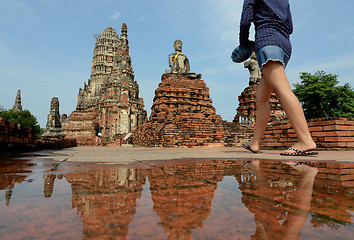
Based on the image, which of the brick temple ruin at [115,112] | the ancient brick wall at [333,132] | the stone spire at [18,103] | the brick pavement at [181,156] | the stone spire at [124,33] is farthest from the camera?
the stone spire at [18,103]

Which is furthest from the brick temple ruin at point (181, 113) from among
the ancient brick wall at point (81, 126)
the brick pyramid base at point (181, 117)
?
the ancient brick wall at point (81, 126)

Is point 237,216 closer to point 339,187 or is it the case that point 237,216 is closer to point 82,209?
point 82,209

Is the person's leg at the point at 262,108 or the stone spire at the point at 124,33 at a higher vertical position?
the stone spire at the point at 124,33

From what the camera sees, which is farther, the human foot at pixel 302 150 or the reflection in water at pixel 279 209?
the human foot at pixel 302 150

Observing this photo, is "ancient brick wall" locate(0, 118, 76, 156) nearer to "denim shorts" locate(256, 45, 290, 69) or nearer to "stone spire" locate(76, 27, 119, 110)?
"denim shorts" locate(256, 45, 290, 69)

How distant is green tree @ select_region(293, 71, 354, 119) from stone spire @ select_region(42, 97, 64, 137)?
68.0 ft

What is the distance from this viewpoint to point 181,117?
10016 mm

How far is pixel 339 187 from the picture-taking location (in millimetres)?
900

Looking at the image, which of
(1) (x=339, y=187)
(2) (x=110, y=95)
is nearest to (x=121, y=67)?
(2) (x=110, y=95)

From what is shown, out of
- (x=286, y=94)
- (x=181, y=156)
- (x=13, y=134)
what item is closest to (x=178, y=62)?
(x=13, y=134)

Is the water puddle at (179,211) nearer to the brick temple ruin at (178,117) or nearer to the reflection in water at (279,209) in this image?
the reflection in water at (279,209)

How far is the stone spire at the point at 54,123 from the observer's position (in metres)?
15.1

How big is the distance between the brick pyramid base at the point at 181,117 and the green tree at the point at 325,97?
42.7 feet

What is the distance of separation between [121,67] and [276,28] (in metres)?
30.4
